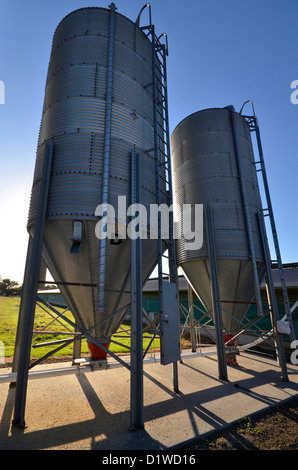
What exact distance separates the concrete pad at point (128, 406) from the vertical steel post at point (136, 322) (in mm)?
409

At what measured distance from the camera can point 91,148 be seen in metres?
6.58

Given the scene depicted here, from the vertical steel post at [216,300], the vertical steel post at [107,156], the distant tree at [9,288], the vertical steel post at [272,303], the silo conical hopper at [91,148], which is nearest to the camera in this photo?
the vertical steel post at [107,156]

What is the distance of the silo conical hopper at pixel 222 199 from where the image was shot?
32.7 ft

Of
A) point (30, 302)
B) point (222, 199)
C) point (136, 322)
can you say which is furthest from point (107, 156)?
point (222, 199)

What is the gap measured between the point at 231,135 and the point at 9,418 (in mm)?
13168

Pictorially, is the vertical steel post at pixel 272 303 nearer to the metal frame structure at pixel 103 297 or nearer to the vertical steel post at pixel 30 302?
the metal frame structure at pixel 103 297

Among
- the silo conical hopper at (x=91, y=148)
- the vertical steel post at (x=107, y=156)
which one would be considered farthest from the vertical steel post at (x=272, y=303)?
the vertical steel post at (x=107, y=156)

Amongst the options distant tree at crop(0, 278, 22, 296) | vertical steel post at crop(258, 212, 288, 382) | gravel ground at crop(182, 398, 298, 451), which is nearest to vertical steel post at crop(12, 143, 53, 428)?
gravel ground at crop(182, 398, 298, 451)

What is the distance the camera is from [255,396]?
7219 millimetres

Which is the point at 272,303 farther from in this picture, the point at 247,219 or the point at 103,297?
the point at 103,297

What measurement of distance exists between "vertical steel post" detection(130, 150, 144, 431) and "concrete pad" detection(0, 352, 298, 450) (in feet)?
1.34

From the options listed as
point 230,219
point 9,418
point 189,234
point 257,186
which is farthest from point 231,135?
point 9,418

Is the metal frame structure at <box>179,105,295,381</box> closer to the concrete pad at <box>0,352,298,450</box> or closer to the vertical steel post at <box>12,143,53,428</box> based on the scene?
the concrete pad at <box>0,352,298,450</box>
